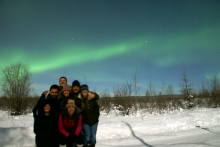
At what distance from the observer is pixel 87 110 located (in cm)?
344

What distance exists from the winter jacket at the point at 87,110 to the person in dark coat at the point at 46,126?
685mm

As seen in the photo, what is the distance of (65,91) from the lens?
3.35 m

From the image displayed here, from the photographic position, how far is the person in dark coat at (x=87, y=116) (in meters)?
3.35

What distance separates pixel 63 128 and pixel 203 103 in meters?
26.2

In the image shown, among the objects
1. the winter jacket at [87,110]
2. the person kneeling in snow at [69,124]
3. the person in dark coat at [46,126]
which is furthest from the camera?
the winter jacket at [87,110]

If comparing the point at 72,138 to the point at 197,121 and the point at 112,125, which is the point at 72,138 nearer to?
the point at 112,125

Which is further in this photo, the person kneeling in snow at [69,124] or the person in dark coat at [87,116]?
the person in dark coat at [87,116]

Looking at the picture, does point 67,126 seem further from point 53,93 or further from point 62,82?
point 62,82

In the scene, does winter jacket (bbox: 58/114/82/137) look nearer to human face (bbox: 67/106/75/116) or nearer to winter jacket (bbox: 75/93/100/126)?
human face (bbox: 67/106/75/116)

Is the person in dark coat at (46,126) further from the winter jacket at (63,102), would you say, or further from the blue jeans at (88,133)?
the blue jeans at (88,133)

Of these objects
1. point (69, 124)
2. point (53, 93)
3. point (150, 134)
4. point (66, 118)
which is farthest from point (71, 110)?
point (150, 134)

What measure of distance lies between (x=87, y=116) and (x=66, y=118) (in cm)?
59

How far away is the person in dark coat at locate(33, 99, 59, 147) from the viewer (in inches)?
109

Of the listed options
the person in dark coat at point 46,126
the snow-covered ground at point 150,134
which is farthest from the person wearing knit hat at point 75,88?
the snow-covered ground at point 150,134
